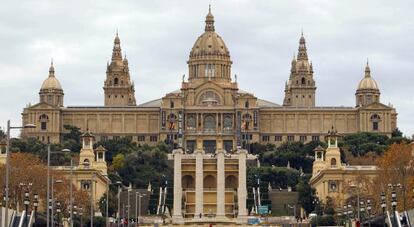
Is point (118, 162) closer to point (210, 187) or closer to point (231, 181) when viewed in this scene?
point (210, 187)

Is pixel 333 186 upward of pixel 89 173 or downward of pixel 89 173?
downward

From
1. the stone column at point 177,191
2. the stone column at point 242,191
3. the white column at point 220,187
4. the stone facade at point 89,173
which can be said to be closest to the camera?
the stone facade at point 89,173

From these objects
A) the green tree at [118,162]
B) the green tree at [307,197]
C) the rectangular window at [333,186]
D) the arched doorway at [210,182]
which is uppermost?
the green tree at [118,162]

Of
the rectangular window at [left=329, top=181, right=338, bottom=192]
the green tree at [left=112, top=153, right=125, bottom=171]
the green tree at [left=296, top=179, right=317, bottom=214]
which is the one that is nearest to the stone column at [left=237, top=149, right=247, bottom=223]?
the green tree at [left=296, top=179, right=317, bottom=214]

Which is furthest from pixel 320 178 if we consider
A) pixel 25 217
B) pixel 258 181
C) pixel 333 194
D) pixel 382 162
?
pixel 25 217

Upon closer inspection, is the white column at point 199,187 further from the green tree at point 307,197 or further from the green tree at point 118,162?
the green tree at point 118,162

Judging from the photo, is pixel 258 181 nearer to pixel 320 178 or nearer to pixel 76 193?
pixel 320 178

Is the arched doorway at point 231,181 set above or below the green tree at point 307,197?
above

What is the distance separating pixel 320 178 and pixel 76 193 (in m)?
42.7

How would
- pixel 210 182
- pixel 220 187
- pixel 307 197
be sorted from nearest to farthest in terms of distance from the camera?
pixel 307 197
pixel 220 187
pixel 210 182

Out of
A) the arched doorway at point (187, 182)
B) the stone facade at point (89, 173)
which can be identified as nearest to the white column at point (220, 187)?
the arched doorway at point (187, 182)

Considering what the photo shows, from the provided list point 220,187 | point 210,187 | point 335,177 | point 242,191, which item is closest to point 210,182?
point 210,187

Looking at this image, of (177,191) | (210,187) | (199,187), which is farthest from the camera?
(210,187)

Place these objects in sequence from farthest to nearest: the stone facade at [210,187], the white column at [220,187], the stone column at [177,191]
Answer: the white column at [220,187] → the stone facade at [210,187] → the stone column at [177,191]
